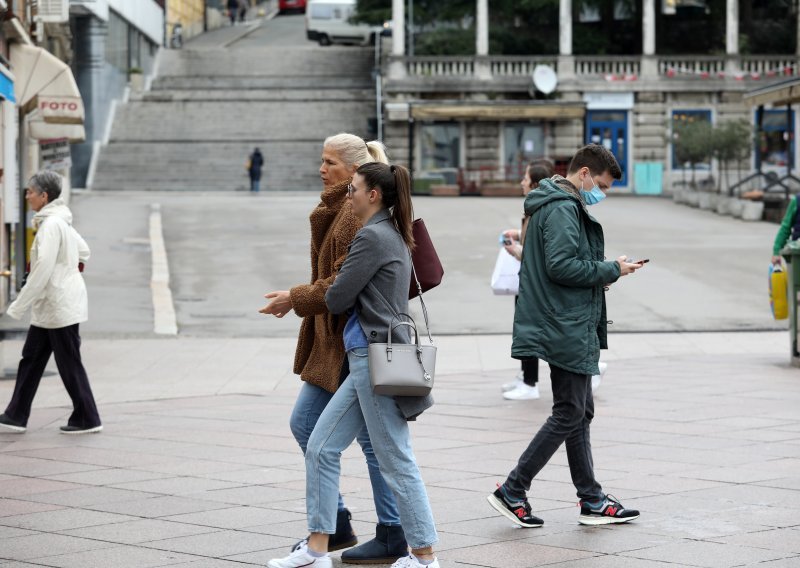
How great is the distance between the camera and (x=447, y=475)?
322 inches

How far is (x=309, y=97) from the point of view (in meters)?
52.5

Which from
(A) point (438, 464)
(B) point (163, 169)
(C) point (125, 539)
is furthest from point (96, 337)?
(B) point (163, 169)

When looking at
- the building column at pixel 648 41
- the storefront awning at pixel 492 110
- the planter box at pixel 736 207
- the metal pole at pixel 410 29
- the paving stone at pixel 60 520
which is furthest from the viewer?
the metal pole at pixel 410 29

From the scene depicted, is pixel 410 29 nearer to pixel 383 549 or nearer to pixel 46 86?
pixel 46 86

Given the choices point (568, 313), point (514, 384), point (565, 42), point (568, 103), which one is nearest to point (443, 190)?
point (568, 103)

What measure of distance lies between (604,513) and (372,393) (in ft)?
5.35

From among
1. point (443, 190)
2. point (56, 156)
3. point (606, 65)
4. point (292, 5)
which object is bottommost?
point (443, 190)

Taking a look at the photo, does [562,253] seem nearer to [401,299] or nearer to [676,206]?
[401,299]

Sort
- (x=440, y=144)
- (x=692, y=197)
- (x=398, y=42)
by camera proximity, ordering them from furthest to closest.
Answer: (x=398, y=42)
(x=440, y=144)
(x=692, y=197)

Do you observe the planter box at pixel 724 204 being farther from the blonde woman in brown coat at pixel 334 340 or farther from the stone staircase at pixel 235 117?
the blonde woman in brown coat at pixel 334 340

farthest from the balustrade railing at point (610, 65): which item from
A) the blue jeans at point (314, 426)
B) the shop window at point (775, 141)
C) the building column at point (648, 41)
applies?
the blue jeans at point (314, 426)

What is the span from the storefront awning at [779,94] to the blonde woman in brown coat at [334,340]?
2770 centimetres

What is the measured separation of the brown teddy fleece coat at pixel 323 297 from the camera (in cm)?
593

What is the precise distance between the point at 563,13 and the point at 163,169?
15551 millimetres
